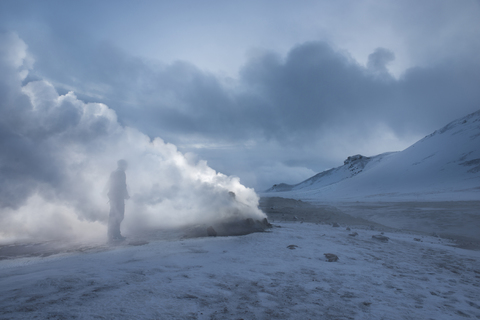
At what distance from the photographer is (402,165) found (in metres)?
120

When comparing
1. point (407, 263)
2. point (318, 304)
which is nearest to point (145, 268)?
point (318, 304)

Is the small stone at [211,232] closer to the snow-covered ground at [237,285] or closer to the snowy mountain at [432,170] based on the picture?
the snow-covered ground at [237,285]

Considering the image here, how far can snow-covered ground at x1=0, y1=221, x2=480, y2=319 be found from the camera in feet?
18.1

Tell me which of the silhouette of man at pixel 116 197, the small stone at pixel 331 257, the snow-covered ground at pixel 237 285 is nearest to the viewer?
the snow-covered ground at pixel 237 285

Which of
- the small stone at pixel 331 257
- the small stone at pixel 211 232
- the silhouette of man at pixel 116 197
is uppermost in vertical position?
the silhouette of man at pixel 116 197

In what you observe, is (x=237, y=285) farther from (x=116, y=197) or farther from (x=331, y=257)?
(x=116, y=197)

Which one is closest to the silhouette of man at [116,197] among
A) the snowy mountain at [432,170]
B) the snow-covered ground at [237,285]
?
the snow-covered ground at [237,285]

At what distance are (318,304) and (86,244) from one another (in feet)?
44.0

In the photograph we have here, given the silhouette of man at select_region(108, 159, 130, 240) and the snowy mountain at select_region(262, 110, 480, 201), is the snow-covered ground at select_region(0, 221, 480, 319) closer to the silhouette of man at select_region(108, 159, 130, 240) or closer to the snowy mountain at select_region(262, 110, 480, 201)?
the silhouette of man at select_region(108, 159, 130, 240)

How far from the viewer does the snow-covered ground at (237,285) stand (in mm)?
5504

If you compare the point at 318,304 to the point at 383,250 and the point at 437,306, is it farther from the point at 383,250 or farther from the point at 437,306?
the point at 383,250

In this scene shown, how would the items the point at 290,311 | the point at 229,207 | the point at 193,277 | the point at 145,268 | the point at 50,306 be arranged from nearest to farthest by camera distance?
the point at 50,306 → the point at 290,311 → the point at 193,277 → the point at 145,268 → the point at 229,207

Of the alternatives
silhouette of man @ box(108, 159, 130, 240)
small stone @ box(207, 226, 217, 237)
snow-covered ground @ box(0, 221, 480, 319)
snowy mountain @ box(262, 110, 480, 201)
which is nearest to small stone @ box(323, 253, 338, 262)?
snow-covered ground @ box(0, 221, 480, 319)

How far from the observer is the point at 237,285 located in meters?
7.21
